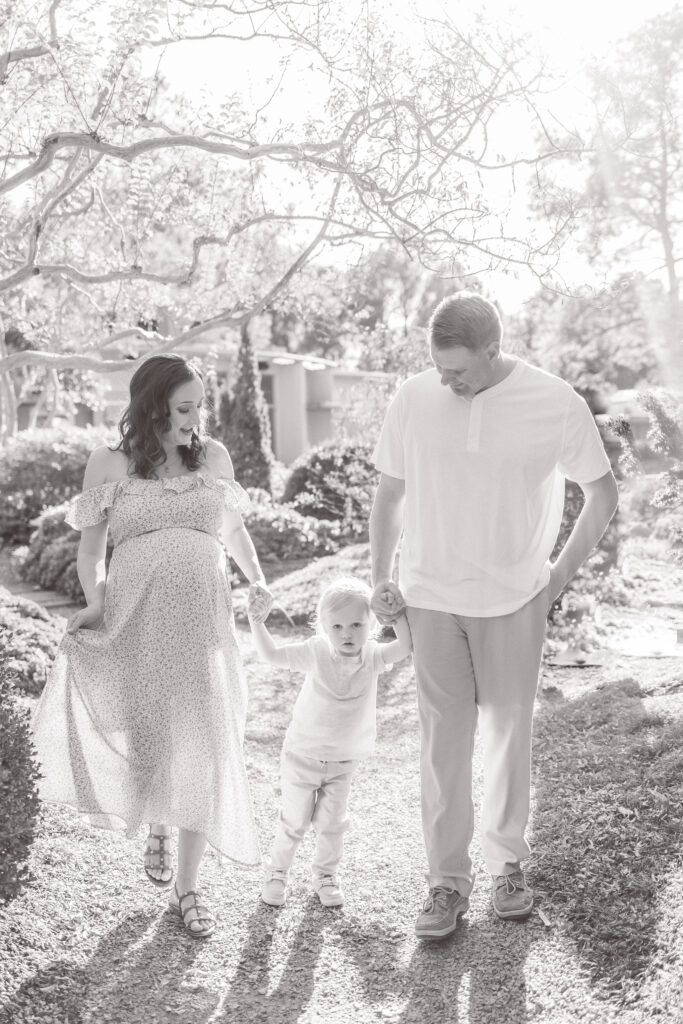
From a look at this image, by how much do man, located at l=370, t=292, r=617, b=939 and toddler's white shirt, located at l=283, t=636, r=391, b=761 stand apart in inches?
12.3

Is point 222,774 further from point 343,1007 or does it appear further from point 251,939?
point 343,1007

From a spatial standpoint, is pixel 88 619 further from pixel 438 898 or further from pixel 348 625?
pixel 438 898

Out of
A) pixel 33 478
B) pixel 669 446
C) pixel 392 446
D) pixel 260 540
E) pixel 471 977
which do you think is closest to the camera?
pixel 471 977

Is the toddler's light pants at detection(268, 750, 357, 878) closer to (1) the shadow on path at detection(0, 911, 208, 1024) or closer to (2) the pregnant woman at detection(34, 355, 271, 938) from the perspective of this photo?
(2) the pregnant woman at detection(34, 355, 271, 938)

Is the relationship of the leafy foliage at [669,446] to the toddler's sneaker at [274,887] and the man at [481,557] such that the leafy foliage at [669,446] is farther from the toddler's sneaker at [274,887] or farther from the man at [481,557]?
the toddler's sneaker at [274,887]

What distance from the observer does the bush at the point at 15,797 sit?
3.20 m

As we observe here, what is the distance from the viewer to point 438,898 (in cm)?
360

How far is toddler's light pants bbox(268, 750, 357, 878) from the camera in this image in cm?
Result: 395

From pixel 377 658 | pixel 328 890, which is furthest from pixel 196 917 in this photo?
pixel 377 658

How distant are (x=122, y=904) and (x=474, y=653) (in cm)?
174

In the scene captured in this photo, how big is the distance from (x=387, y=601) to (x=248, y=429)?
650 inches

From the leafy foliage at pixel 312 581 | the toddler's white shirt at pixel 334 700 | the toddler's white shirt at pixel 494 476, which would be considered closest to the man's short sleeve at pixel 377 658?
the toddler's white shirt at pixel 334 700

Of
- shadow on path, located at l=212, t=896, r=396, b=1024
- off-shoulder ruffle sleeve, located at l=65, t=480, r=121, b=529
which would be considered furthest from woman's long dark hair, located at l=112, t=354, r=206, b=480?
shadow on path, located at l=212, t=896, r=396, b=1024

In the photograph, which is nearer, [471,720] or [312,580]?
[471,720]
